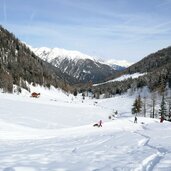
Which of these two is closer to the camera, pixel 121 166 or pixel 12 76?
pixel 121 166

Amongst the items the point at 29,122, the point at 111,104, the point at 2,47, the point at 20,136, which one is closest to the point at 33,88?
the point at 2,47

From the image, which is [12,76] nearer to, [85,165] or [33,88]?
[33,88]

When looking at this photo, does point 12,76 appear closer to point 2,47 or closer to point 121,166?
point 2,47

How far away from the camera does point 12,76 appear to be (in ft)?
557

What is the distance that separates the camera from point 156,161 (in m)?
13.8

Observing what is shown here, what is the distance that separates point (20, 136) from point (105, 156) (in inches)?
750

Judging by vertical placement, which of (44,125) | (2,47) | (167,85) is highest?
(2,47)

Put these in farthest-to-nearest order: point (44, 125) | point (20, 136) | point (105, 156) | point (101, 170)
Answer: point (44, 125) → point (20, 136) → point (105, 156) → point (101, 170)

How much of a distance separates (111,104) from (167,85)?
3416 cm

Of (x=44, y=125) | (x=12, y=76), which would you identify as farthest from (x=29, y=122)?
(x=12, y=76)

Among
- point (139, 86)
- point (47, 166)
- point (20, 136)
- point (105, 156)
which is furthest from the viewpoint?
point (139, 86)

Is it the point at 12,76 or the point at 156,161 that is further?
the point at 12,76

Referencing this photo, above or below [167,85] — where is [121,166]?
below

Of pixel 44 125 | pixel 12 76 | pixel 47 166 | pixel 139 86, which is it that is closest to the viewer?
pixel 47 166
